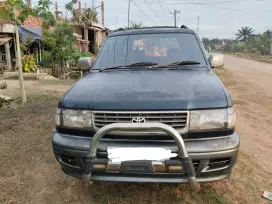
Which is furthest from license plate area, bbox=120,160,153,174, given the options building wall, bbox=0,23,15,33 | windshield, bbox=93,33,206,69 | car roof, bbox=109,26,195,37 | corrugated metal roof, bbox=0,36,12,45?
Result: corrugated metal roof, bbox=0,36,12,45

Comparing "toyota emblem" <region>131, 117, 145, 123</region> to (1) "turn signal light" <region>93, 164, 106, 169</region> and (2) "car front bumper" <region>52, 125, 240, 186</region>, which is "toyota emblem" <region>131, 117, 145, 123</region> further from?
(1) "turn signal light" <region>93, 164, 106, 169</region>

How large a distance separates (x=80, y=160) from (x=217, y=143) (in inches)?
46.7

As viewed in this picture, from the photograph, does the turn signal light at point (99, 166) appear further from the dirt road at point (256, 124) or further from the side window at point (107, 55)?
the dirt road at point (256, 124)

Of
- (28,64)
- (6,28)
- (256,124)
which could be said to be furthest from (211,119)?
(6,28)

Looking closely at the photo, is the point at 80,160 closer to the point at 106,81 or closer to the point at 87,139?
the point at 87,139

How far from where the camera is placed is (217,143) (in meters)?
2.38

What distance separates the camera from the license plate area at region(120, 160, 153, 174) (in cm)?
225

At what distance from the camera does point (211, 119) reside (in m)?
2.41

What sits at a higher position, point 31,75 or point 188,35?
point 188,35

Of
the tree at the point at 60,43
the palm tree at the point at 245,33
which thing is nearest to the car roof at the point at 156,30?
the tree at the point at 60,43

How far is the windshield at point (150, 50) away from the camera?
3555 millimetres

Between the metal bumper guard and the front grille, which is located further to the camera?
the front grille

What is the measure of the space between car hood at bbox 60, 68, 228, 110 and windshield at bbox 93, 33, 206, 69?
0.47 metres

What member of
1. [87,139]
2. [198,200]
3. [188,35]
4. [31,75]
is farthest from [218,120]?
[31,75]
